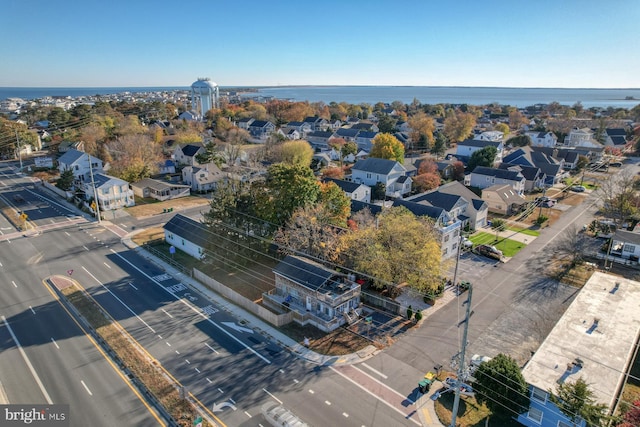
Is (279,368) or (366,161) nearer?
(279,368)

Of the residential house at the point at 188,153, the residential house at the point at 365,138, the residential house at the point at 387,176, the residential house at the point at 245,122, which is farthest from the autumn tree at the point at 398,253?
the residential house at the point at 245,122

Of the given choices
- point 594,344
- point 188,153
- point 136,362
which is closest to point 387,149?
point 188,153

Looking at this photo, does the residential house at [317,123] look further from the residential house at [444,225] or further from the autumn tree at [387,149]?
the residential house at [444,225]

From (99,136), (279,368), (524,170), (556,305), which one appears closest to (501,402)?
(279,368)

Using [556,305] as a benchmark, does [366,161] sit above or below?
above

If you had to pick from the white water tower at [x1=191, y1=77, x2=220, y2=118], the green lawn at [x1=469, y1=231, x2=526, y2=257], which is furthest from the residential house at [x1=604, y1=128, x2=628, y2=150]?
the white water tower at [x1=191, y1=77, x2=220, y2=118]

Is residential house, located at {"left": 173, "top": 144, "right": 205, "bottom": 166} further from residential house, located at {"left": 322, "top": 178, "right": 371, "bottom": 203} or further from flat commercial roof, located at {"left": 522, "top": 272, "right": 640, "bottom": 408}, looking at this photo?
flat commercial roof, located at {"left": 522, "top": 272, "right": 640, "bottom": 408}

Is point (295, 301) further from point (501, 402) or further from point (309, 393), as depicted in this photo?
point (501, 402)

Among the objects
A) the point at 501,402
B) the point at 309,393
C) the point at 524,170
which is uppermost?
the point at 524,170

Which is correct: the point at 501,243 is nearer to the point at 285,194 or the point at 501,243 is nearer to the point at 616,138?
the point at 285,194
